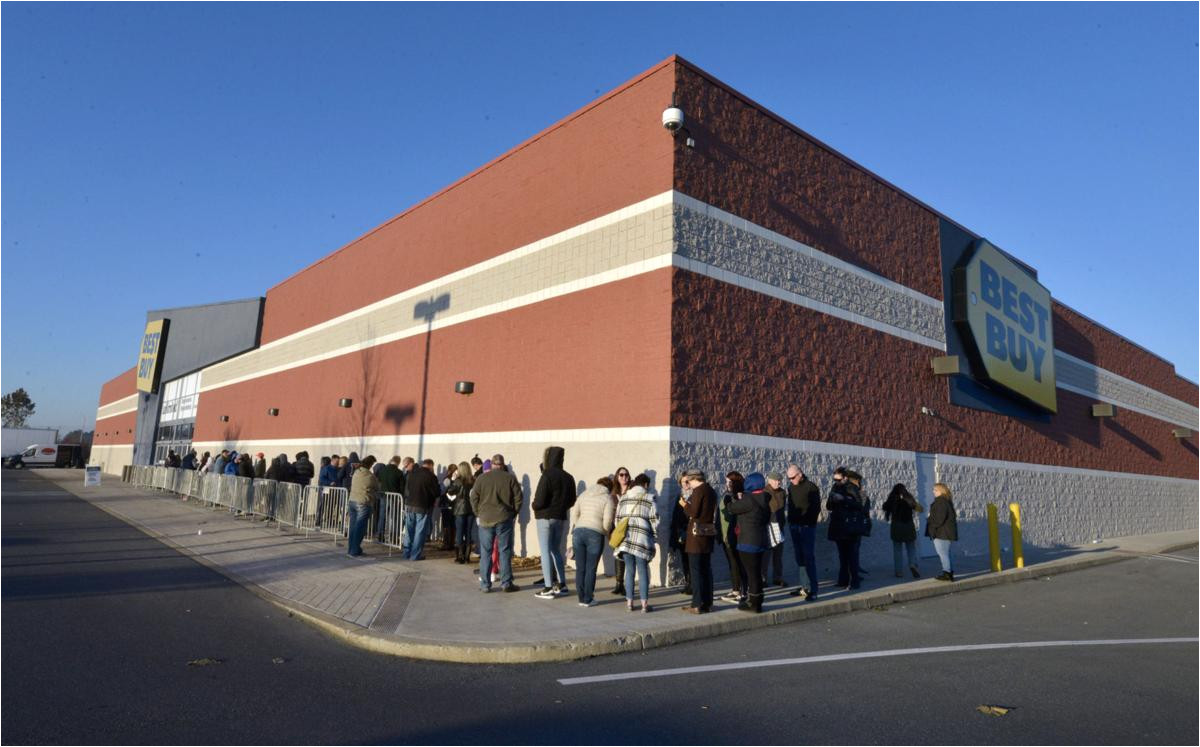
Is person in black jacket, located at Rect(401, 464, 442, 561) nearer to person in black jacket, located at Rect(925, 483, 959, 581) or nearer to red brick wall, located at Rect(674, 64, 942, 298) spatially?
red brick wall, located at Rect(674, 64, 942, 298)

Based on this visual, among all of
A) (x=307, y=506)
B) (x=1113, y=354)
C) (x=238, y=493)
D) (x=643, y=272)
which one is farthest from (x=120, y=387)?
(x=1113, y=354)

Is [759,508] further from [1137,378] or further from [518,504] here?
[1137,378]

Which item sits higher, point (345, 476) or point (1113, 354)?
point (1113, 354)

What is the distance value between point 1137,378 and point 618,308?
26.8 metres

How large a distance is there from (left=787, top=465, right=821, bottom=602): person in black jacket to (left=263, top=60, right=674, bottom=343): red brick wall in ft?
17.5

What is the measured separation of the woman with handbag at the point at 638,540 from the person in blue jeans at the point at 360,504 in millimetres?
5709

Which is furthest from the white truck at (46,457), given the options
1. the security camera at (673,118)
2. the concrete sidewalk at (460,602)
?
the security camera at (673,118)

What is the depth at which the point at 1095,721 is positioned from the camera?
5180 millimetres

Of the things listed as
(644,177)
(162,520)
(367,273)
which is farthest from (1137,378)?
(162,520)

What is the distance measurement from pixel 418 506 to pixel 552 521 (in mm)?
3437

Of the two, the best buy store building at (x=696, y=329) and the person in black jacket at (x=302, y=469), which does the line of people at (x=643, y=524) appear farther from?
the person in black jacket at (x=302, y=469)

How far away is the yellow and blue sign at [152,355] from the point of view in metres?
38.0

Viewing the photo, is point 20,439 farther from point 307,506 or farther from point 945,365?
point 945,365

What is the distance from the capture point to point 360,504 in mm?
12797
